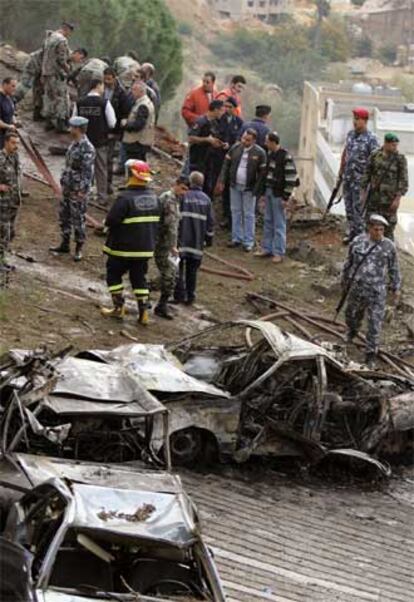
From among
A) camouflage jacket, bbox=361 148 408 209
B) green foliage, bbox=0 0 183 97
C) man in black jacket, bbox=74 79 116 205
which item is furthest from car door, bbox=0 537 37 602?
green foliage, bbox=0 0 183 97

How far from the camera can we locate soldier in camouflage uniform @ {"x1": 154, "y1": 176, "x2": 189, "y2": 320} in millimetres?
14562

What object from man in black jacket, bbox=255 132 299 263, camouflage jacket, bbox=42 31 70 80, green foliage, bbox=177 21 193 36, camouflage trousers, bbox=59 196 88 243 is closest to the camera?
camouflage trousers, bbox=59 196 88 243

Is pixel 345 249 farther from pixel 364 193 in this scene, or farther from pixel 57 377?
pixel 57 377

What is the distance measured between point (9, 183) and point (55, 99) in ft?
21.7

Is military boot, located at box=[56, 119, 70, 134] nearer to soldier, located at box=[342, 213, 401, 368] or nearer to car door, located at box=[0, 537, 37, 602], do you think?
soldier, located at box=[342, 213, 401, 368]

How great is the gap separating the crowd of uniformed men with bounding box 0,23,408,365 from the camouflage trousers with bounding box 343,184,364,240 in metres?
0.02

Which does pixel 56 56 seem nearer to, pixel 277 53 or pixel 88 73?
pixel 88 73

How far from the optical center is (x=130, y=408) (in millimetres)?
10047

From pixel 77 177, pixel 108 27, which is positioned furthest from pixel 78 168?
pixel 108 27

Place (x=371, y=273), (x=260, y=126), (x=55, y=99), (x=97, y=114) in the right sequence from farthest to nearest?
(x=55, y=99), (x=260, y=126), (x=97, y=114), (x=371, y=273)

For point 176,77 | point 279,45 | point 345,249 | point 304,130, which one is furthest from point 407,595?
point 279,45

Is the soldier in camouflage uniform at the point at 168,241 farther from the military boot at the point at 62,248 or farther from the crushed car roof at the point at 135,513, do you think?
the crushed car roof at the point at 135,513

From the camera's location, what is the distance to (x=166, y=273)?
15.1 m

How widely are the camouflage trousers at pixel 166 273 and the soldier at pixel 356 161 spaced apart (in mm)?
3724
